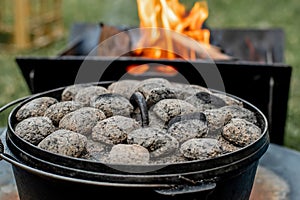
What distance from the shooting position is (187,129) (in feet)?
5.30

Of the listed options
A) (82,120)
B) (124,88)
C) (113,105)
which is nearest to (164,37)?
(124,88)

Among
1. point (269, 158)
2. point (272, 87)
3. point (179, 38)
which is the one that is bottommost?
point (269, 158)

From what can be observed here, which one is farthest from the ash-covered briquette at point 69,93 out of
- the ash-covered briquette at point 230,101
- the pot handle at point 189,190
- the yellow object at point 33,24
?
the yellow object at point 33,24

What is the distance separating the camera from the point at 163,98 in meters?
1.80

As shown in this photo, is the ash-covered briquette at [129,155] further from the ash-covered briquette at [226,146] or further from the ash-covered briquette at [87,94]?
the ash-covered briquette at [87,94]

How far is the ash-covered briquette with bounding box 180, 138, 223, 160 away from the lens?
1.51 m

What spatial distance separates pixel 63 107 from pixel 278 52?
7.96ft

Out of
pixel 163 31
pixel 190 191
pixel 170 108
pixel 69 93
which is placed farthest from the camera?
pixel 163 31

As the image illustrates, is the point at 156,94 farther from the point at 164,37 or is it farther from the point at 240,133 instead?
the point at 164,37

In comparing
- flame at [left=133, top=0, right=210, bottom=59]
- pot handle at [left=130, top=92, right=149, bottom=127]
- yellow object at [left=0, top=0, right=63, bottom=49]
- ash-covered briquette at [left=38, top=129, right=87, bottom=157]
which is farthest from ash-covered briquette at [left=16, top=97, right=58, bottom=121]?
yellow object at [left=0, top=0, right=63, bottom=49]

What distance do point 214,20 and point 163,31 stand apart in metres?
5.31

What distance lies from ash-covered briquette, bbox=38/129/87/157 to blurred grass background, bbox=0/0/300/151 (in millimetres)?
3213

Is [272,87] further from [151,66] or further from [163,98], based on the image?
[163,98]

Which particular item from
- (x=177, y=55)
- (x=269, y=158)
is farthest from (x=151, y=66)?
(x=269, y=158)
